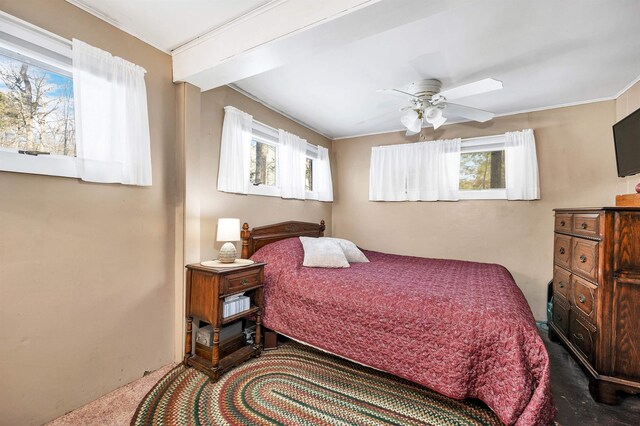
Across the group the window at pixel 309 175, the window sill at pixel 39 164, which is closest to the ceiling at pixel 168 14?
the window sill at pixel 39 164

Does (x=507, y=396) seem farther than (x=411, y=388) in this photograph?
No

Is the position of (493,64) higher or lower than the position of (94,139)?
higher

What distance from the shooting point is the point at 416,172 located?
3.89m

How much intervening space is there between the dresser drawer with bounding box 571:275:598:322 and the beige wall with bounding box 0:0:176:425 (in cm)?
319

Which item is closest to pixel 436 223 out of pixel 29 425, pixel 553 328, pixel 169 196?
pixel 553 328

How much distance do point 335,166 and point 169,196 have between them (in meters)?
2.88

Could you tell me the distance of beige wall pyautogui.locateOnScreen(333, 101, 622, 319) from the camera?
3.04 metres

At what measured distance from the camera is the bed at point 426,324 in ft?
4.84

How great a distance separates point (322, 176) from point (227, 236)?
222 centimetres

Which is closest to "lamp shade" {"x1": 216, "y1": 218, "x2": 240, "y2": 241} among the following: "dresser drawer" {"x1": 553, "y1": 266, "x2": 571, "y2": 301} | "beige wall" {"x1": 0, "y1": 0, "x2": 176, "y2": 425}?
"beige wall" {"x1": 0, "y1": 0, "x2": 176, "y2": 425}

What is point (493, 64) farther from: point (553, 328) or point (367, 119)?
point (553, 328)

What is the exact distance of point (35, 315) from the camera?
1.55 m

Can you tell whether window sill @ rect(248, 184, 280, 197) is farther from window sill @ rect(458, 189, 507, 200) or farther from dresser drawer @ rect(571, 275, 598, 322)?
dresser drawer @ rect(571, 275, 598, 322)

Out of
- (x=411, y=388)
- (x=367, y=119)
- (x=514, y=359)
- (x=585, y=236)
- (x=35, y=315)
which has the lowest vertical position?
(x=411, y=388)
